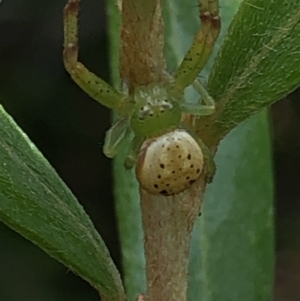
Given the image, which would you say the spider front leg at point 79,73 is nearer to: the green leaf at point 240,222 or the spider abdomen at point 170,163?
the spider abdomen at point 170,163

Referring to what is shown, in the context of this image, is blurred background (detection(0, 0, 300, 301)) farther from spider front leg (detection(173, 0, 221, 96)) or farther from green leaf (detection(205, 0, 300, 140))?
green leaf (detection(205, 0, 300, 140))

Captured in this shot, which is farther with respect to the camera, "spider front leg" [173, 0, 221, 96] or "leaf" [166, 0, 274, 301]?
"leaf" [166, 0, 274, 301]

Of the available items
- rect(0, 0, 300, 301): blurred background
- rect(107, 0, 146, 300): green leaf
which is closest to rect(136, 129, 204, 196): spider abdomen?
rect(107, 0, 146, 300): green leaf

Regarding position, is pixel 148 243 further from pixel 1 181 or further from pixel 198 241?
pixel 198 241

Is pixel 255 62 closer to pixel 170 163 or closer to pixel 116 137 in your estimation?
pixel 170 163

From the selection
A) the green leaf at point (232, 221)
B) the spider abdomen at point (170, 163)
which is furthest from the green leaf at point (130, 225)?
the spider abdomen at point (170, 163)

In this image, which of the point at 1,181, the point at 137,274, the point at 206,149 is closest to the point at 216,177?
the point at 137,274
